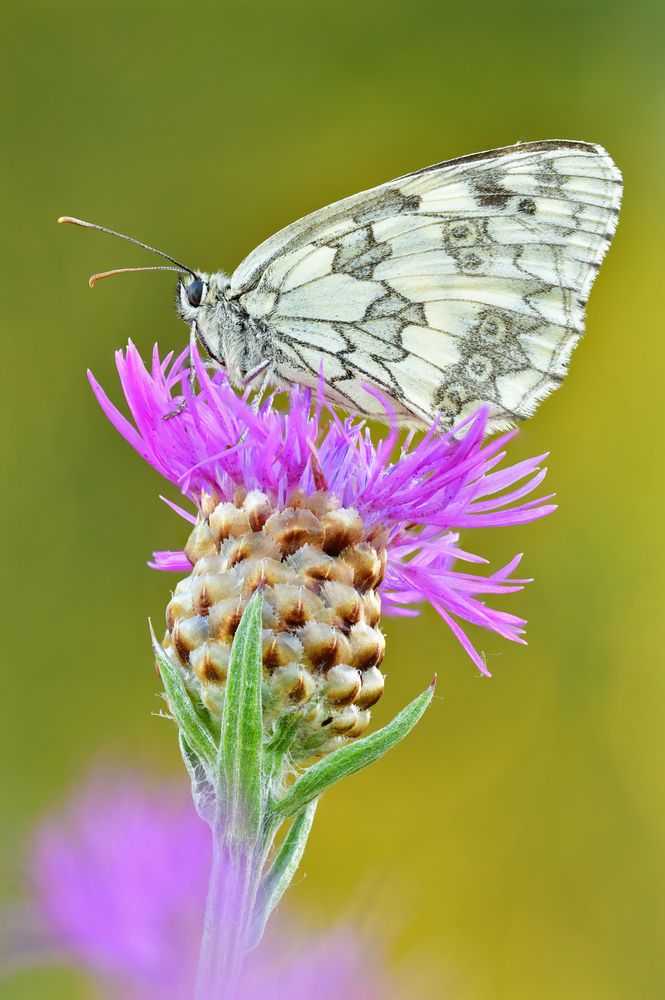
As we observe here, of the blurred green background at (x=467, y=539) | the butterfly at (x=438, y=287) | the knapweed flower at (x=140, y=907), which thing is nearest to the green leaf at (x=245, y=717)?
the knapweed flower at (x=140, y=907)

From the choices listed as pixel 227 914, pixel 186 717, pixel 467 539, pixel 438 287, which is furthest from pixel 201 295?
pixel 467 539

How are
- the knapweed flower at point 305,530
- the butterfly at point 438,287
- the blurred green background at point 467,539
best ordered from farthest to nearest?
1. the blurred green background at point 467,539
2. the butterfly at point 438,287
3. the knapweed flower at point 305,530

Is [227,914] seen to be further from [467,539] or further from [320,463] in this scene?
[467,539]

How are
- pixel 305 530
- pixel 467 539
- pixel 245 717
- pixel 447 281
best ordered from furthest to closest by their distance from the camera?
pixel 467 539
pixel 447 281
pixel 305 530
pixel 245 717

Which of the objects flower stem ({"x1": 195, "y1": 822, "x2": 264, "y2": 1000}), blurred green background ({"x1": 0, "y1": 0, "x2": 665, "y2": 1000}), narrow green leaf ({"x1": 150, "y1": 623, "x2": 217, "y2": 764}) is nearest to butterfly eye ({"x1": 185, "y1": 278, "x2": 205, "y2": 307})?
narrow green leaf ({"x1": 150, "y1": 623, "x2": 217, "y2": 764})

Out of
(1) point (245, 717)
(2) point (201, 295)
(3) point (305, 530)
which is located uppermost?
(2) point (201, 295)

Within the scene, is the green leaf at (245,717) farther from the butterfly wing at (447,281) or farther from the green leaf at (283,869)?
the butterfly wing at (447,281)

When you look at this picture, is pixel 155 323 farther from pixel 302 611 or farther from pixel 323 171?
pixel 302 611
